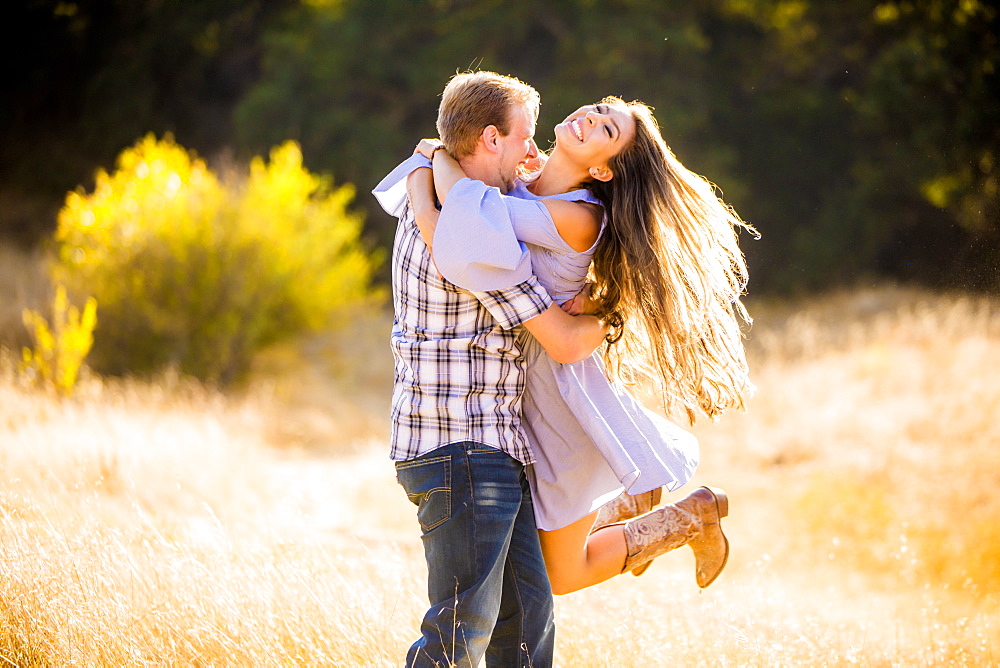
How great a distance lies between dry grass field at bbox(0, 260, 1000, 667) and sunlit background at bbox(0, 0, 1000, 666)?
0.02 m

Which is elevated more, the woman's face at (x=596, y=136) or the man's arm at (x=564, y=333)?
the woman's face at (x=596, y=136)

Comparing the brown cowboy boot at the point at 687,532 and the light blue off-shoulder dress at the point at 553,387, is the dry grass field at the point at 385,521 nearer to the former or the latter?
the brown cowboy boot at the point at 687,532

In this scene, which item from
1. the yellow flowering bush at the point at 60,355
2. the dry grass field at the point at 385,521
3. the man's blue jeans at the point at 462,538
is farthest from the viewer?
the yellow flowering bush at the point at 60,355

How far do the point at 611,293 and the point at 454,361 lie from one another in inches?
19.9

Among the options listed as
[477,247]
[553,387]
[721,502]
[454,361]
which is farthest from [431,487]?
[721,502]

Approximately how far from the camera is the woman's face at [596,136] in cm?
254

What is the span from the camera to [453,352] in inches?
93.9

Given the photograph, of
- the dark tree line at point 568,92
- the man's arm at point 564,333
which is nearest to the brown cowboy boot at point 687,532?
the man's arm at point 564,333

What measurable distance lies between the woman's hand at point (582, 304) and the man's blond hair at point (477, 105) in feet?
1.57

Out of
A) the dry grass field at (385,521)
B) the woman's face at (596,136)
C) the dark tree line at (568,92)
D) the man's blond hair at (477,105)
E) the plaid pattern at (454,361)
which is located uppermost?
the dark tree line at (568,92)

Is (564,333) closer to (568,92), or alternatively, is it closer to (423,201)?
(423,201)

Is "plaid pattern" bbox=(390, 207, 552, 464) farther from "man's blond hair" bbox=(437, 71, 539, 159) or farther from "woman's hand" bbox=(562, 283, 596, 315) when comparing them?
"man's blond hair" bbox=(437, 71, 539, 159)

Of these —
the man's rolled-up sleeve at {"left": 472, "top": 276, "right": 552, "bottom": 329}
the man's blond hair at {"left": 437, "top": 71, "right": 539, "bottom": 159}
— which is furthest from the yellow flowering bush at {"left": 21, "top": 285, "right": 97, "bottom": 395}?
the man's rolled-up sleeve at {"left": 472, "top": 276, "right": 552, "bottom": 329}

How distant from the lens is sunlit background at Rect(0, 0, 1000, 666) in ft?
10.8
